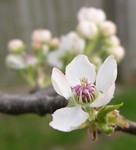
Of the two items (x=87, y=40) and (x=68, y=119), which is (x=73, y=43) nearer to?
(x=87, y=40)

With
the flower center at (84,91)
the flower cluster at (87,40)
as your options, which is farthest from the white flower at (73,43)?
the flower center at (84,91)

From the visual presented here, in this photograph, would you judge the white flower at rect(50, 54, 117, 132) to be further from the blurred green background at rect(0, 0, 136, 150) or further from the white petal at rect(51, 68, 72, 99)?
the blurred green background at rect(0, 0, 136, 150)

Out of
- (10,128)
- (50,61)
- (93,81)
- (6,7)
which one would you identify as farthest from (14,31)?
(93,81)

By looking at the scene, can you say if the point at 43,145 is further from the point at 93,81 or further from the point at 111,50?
the point at 93,81

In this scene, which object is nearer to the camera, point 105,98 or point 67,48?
point 105,98

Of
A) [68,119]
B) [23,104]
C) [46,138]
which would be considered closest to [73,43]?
[23,104]

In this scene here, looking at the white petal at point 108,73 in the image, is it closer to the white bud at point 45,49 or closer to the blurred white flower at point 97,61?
the blurred white flower at point 97,61
